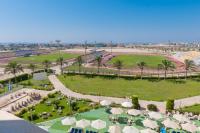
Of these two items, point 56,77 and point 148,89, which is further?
point 56,77

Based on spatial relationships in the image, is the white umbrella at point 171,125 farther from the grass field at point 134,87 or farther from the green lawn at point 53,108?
the grass field at point 134,87

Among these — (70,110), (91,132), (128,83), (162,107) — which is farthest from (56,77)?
(91,132)

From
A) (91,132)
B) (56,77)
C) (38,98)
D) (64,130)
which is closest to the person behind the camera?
(91,132)

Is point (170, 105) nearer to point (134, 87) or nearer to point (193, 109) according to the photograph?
point (193, 109)

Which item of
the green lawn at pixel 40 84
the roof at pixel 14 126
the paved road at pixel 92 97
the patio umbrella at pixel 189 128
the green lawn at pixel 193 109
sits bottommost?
the green lawn at pixel 193 109

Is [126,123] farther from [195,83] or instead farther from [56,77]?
[56,77]

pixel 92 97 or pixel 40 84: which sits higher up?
pixel 40 84

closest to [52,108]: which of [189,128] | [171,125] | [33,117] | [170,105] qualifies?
[33,117]

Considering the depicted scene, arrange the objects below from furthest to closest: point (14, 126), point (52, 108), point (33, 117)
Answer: point (52, 108)
point (33, 117)
point (14, 126)

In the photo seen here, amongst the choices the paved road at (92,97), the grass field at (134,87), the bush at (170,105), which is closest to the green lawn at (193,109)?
the bush at (170,105)
